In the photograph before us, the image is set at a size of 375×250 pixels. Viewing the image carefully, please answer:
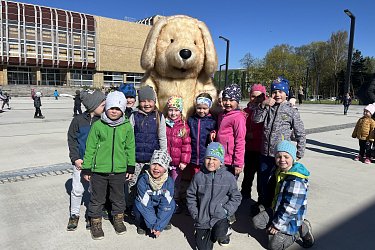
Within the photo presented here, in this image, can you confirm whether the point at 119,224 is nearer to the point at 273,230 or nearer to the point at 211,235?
the point at 211,235

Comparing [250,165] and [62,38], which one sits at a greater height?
[62,38]

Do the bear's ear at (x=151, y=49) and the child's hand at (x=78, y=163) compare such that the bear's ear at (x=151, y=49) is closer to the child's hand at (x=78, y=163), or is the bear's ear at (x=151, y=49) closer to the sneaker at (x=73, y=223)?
the child's hand at (x=78, y=163)

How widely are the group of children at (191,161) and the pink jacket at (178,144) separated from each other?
0.01 m

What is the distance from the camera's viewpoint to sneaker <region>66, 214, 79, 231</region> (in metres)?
3.14

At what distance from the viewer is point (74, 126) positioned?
3141mm

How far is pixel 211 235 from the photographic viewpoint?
2.75m

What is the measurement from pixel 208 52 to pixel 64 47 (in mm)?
44198

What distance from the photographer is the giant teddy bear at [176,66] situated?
12.8 ft

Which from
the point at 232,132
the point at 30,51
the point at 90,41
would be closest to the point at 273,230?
the point at 232,132

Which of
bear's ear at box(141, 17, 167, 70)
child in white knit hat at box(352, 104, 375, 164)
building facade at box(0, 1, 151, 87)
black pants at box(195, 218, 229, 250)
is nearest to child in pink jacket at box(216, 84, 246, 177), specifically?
black pants at box(195, 218, 229, 250)

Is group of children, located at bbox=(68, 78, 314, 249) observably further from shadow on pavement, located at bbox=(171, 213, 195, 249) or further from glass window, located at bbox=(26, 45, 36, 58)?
glass window, located at bbox=(26, 45, 36, 58)

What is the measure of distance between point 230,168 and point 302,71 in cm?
5014

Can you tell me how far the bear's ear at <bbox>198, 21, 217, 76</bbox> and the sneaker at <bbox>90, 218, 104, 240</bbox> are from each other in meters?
2.30

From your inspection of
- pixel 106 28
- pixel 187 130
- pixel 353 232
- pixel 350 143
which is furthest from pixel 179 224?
pixel 106 28
